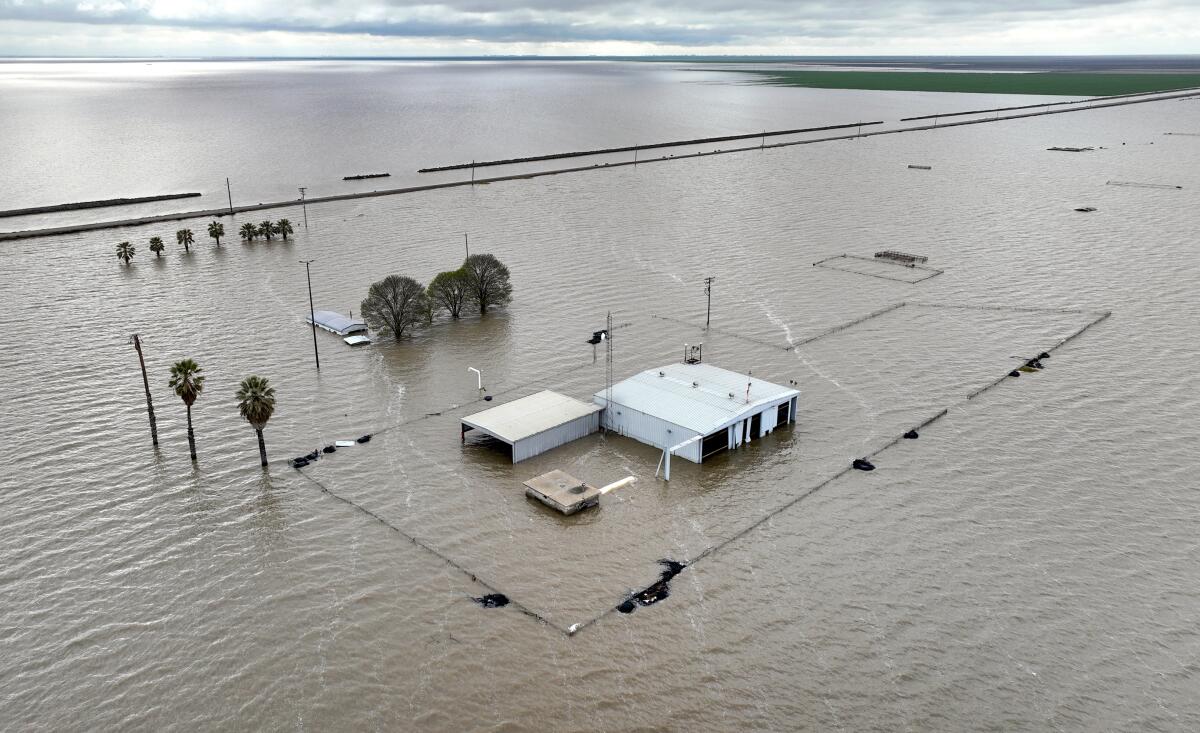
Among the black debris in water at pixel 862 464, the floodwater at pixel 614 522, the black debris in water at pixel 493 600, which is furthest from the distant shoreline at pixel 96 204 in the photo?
the black debris in water at pixel 862 464

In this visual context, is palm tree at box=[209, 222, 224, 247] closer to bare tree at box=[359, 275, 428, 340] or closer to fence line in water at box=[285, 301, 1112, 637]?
bare tree at box=[359, 275, 428, 340]

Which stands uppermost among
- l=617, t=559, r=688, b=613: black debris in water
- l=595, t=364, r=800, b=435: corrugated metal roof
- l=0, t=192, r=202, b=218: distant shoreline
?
l=0, t=192, r=202, b=218: distant shoreline

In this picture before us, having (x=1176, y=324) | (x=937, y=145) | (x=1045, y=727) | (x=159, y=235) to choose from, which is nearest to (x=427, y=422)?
(x=1045, y=727)

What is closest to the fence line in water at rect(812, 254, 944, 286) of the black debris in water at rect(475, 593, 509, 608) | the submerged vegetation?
the submerged vegetation

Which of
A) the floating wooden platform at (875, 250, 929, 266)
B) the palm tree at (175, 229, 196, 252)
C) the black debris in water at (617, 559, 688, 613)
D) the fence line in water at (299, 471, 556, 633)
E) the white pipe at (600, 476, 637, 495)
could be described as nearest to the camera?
the fence line in water at (299, 471, 556, 633)

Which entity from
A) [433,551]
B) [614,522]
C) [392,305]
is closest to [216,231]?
[392,305]

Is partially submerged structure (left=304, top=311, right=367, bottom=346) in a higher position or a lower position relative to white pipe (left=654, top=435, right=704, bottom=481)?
higher

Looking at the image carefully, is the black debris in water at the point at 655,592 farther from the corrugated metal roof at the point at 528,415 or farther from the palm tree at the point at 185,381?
the palm tree at the point at 185,381
